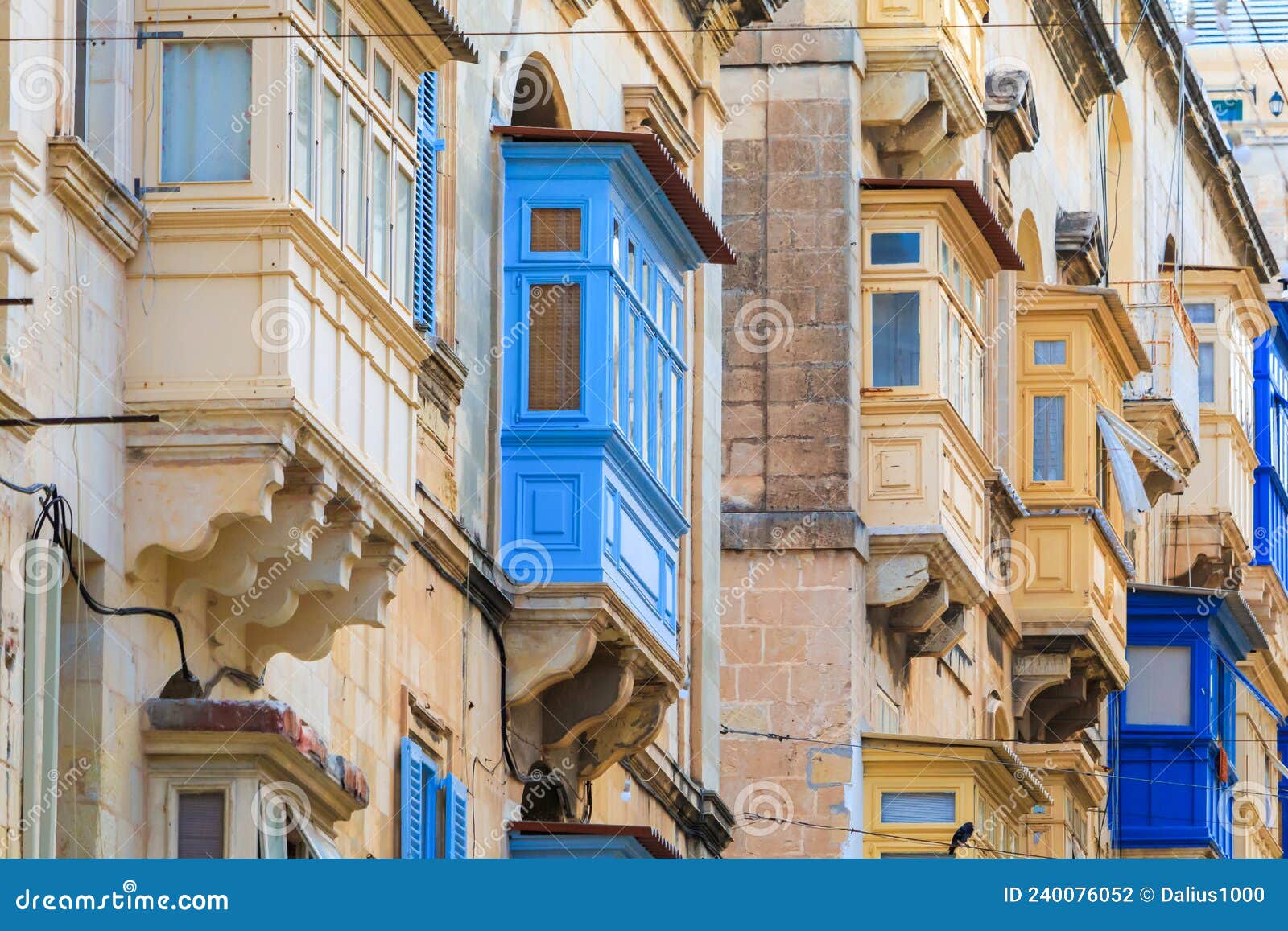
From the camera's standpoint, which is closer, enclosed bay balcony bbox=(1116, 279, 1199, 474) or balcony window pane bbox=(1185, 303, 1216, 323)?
enclosed bay balcony bbox=(1116, 279, 1199, 474)

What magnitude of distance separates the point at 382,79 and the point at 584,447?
163 inches

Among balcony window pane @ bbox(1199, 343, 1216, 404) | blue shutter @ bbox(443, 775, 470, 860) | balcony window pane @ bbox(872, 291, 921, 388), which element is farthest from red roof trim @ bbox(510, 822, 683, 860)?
balcony window pane @ bbox(1199, 343, 1216, 404)

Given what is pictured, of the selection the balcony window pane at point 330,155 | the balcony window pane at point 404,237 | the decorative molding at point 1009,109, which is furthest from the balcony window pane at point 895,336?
the balcony window pane at point 330,155

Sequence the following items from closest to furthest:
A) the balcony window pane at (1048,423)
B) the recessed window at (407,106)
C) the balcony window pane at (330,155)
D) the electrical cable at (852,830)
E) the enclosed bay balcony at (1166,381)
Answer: the balcony window pane at (330,155) → the recessed window at (407,106) → the electrical cable at (852,830) → the balcony window pane at (1048,423) → the enclosed bay balcony at (1166,381)

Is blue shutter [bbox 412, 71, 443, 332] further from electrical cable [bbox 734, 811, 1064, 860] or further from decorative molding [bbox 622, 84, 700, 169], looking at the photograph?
electrical cable [bbox 734, 811, 1064, 860]

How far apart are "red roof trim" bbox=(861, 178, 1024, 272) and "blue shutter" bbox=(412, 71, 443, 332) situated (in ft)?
34.2

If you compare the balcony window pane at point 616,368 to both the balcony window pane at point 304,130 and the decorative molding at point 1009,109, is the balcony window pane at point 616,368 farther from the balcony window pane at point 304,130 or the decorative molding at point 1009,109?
the decorative molding at point 1009,109

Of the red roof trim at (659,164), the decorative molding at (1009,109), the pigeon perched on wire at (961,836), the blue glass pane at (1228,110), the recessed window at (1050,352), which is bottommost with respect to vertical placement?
Answer: the pigeon perched on wire at (961,836)

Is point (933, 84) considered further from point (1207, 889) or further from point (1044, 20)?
point (1207, 889)

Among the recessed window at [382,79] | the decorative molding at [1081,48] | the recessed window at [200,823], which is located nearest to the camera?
the recessed window at [200,823]

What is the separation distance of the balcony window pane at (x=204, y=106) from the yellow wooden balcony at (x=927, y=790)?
1521 cm

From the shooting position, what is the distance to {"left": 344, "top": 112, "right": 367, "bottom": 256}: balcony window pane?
1730cm

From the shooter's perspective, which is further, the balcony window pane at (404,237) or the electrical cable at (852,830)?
the electrical cable at (852,830)

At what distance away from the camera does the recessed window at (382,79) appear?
17891mm
